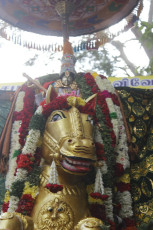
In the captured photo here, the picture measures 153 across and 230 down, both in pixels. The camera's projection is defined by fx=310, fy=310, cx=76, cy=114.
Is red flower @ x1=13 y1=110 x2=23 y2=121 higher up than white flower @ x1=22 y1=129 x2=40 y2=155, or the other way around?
red flower @ x1=13 y1=110 x2=23 y2=121

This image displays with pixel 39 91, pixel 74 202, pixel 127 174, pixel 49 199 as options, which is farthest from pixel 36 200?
pixel 39 91

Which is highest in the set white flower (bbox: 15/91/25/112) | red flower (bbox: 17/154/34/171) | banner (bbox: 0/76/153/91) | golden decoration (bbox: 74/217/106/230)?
banner (bbox: 0/76/153/91)

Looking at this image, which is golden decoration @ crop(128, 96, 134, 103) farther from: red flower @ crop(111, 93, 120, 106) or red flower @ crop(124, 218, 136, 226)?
red flower @ crop(124, 218, 136, 226)

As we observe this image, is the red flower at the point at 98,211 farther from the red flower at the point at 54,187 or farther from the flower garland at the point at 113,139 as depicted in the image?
the red flower at the point at 54,187

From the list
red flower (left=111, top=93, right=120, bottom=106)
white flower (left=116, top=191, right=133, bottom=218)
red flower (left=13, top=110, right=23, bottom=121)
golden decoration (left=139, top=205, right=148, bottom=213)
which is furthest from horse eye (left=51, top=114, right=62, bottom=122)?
golden decoration (left=139, top=205, right=148, bottom=213)

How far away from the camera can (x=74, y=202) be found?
3582mm

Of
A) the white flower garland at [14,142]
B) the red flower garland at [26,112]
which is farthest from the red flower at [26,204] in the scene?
the red flower garland at [26,112]

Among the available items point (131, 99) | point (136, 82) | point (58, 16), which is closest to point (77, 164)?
point (131, 99)

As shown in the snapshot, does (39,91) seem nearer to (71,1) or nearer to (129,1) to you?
(71,1)

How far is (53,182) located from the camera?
11.3 feet

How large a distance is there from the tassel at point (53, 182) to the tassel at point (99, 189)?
40 centimetres

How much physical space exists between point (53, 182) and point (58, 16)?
359cm

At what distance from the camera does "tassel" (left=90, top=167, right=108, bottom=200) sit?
3467mm

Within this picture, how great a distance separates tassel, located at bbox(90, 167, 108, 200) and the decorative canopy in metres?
3.21
